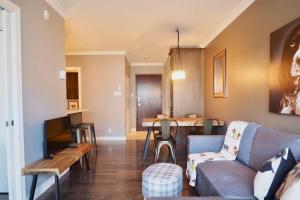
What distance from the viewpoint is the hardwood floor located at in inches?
101

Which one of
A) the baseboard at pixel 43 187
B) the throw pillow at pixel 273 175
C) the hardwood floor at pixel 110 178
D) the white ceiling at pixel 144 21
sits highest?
the white ceiling at pixel 144 21

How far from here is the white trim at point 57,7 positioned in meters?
2.83

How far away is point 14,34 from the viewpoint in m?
2.13

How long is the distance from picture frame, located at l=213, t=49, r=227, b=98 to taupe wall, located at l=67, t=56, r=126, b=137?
2641 millimetres

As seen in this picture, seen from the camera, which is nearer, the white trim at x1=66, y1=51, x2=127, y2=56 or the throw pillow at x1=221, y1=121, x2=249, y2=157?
the throw pillow at x1=221, y1=121, x2=249, y2=157

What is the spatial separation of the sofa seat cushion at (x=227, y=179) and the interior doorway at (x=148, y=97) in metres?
5.17

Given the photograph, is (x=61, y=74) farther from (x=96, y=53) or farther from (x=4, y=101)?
(x=96, y=53)

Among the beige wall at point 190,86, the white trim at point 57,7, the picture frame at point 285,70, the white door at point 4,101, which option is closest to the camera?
the picture frame at point 285,70

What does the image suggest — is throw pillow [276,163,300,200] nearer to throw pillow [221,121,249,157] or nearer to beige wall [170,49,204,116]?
throw pillow [221,121,249,157]

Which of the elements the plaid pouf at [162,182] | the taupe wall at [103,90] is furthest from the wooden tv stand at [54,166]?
the taupe wall at [103,90]

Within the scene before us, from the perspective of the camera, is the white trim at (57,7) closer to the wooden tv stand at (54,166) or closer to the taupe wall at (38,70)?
the taupe wall at (38,70)

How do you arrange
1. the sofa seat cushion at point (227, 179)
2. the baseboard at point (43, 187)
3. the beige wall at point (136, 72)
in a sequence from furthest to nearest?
A: the beige wall at point (136, 72), the baseboard at point (43, 187), the sofa seat cushion at point (227, 179)

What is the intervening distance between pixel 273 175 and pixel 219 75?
2.77 m

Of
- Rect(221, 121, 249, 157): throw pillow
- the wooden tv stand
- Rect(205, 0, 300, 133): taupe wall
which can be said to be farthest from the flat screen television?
Rect(205, 0, 300, 133): taupe wall
